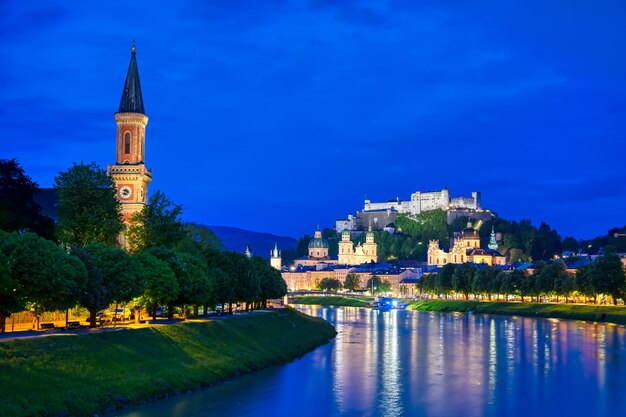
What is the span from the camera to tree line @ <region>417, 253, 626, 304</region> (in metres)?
127

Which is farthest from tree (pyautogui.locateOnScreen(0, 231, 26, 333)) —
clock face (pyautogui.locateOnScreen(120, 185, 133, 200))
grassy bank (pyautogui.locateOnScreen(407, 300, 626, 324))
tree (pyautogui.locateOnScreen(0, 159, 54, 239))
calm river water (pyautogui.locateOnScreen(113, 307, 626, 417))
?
grassy bank (pyautogui.locateOnScreen(407, 300, 626, 324))

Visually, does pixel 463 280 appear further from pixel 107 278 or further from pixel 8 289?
pixel 8 289

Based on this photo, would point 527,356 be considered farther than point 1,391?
Yes

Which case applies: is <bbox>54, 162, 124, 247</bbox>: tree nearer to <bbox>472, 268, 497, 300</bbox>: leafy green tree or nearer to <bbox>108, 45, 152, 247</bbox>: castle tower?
<bbox>108, 45, 152, 247</bbox>: castle tower

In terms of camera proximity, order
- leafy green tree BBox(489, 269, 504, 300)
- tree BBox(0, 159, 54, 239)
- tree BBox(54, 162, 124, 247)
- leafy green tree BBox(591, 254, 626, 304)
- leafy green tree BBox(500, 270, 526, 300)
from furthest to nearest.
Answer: leafy green tree BBox(489, 269, 504, 300) < leafy green tree BBox(500, 270, 526, 300) < leafy green tree BBox(591, 254, 626, 304) < tree BBox(54, 162, 124, 247) < tree BBox(0, 159, 54, 239)

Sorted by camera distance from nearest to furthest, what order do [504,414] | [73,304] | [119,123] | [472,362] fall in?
[504,414] < [73,304] < [472,362] < [119,123]

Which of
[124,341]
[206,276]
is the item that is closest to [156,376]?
[124,341]

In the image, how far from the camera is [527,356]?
74.3 metres

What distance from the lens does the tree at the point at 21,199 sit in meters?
66.4

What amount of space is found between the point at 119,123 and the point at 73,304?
52.6 meters

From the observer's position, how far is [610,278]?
126125 millimetres

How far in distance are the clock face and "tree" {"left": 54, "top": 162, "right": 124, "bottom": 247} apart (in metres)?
24.0

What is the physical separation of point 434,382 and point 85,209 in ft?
102

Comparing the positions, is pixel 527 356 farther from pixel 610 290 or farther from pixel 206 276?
pixel 610 290
